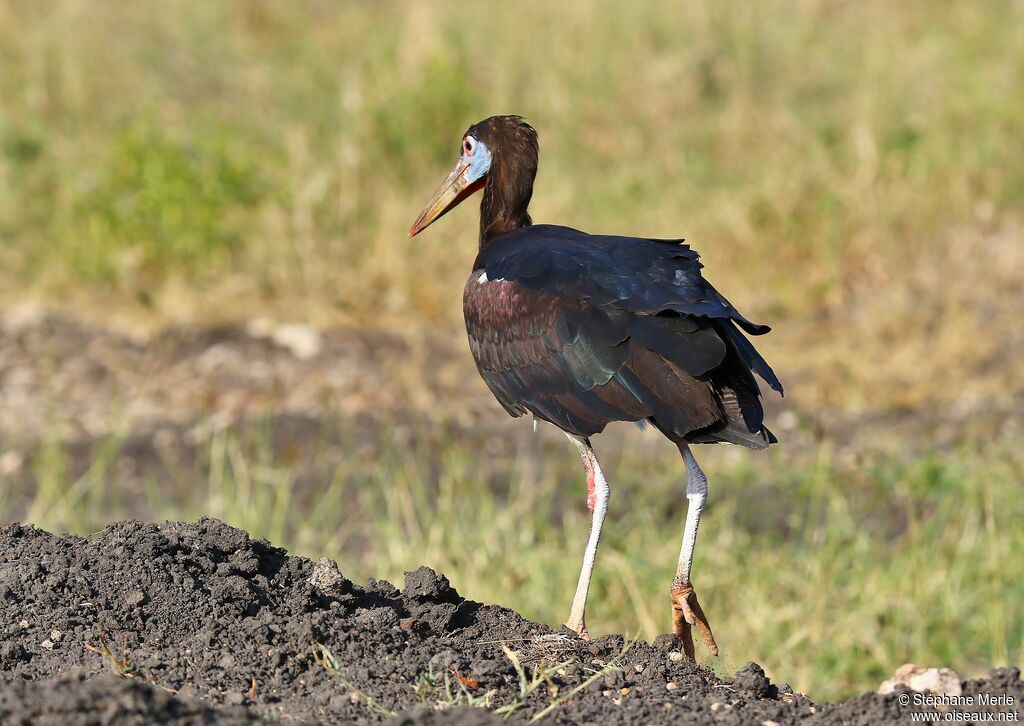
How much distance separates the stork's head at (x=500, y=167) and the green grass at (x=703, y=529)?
1420 mm

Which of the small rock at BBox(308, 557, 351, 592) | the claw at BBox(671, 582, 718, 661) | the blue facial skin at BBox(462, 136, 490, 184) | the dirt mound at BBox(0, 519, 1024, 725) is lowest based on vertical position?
the dirt mound at BBox(0, 519, 1024, 725)

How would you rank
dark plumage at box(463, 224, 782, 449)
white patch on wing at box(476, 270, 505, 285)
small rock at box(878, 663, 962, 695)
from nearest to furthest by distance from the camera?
small rock at box(878, 663, 962, 695), dark plumage at box(463, 224, 782, 449), white patch on wing at box(476, 270, 505, 285)

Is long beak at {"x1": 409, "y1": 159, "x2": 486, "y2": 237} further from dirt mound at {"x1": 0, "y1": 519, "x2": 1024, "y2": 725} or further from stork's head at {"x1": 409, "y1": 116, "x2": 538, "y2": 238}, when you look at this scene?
dirt mound at {"x1": 0, "y1": 519, "x2": 1024, "y2": 725}

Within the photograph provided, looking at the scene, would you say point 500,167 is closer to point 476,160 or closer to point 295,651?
point 476,160

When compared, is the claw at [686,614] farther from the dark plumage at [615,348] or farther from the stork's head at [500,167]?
the stork's head at [500,167]

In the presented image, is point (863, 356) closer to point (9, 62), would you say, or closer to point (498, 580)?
point (498, 580)

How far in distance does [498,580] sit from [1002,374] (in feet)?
11.8

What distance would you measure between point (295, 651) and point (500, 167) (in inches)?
79.7

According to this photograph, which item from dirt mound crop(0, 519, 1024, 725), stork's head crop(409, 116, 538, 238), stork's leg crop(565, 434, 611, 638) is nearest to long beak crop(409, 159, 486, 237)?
stork's head crop(409, 116, 538, 238)

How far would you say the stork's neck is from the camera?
470cm

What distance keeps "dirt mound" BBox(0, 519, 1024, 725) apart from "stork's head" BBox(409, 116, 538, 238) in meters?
1.47

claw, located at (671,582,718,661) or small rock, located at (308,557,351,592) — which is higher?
claw, located at (671,582,718,661)

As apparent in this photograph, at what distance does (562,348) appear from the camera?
3971 mm

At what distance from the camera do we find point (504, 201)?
4.73 m
